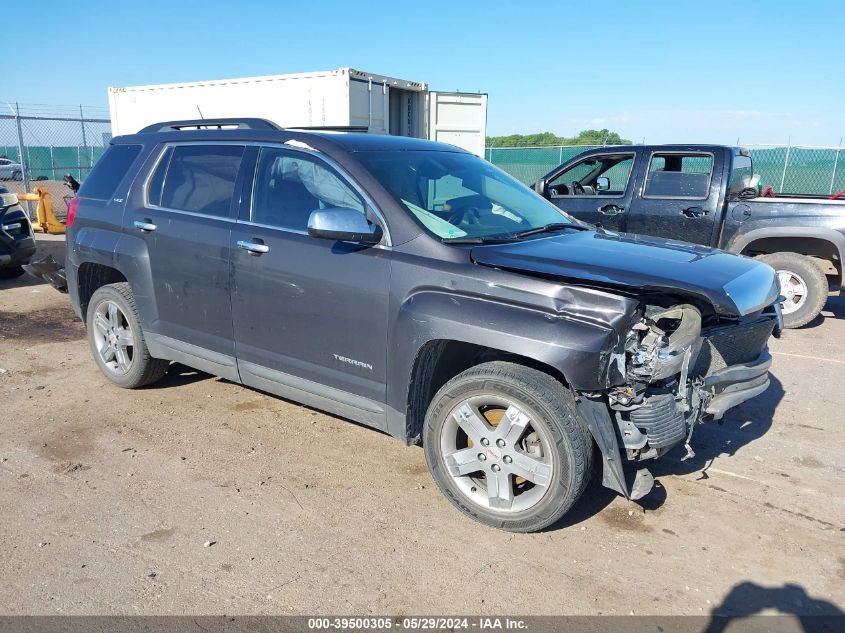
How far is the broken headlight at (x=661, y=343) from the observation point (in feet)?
10.1

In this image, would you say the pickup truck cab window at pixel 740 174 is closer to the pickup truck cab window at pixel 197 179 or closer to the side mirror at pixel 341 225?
the side mirror at pixel 341 225

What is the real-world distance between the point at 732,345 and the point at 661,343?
76 centimetres

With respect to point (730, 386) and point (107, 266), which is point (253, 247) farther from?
point (730, 386)

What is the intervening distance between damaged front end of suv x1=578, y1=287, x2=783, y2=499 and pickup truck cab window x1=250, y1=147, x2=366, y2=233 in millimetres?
1656

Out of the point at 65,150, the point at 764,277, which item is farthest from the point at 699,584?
the point at 65,150

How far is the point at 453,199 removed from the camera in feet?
13.5

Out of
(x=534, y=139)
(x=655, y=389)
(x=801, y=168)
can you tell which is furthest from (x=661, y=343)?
(x=534, y=139)

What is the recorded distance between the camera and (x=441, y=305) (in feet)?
11.1

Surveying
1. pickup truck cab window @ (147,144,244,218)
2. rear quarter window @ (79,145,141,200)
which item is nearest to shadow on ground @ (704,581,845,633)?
pickup truck cab window @ (147,144,244,218)

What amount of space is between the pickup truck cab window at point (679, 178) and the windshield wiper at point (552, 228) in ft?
11.4

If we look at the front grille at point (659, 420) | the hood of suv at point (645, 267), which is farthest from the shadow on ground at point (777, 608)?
the hood of suv at point (645, 267)

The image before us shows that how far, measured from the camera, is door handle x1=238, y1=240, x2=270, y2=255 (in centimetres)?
405

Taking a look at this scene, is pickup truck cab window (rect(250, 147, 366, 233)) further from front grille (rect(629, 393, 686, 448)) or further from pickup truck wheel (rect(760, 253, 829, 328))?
pickup truck wheel (rect(760, 253, 829, 328))

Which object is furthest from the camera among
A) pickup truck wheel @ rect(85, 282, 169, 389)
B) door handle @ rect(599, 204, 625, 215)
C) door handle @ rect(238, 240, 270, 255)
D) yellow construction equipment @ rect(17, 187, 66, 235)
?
yellow construction equipment @ rect(17, 187, 66, 235)
